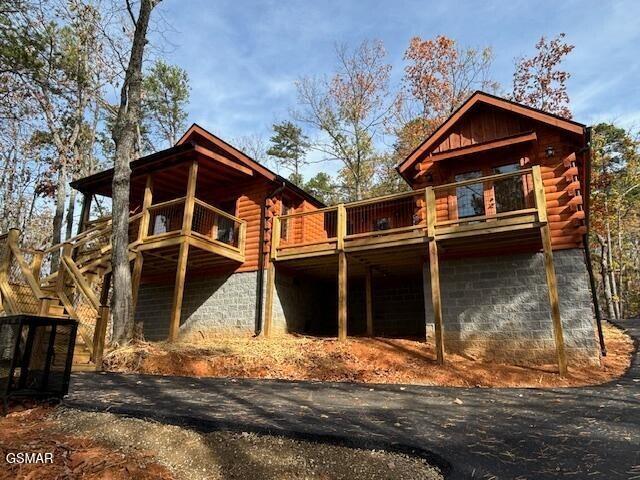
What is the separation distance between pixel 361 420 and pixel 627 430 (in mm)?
2980

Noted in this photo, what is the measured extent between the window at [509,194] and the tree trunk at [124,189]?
10393mm

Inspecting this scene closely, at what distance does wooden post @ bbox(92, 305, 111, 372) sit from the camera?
309 inches

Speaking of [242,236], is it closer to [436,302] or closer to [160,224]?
[160,224]

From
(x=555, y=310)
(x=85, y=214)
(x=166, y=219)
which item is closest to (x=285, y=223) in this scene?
(x=166, y=219)

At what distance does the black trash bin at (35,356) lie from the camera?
4.23 meters

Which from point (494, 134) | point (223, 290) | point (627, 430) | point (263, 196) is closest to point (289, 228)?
point (263, 196)

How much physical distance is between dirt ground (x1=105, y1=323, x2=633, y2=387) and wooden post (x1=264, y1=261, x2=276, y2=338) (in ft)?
6.21

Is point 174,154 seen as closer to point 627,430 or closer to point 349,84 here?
point 627,430

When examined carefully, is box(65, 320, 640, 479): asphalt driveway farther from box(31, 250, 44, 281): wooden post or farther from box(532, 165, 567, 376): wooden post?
box(31, 250, 44, 281): wooden post

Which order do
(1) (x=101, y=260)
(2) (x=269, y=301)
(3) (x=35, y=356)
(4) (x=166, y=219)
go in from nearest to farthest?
(3) (x=35, y=356) → (1) (x=101, y=260) → (2) (x=269, y=301) → (4) (x=166, y=219)

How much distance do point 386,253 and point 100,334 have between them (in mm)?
7610

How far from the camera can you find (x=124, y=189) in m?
11.5

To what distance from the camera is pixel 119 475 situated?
2.80 m

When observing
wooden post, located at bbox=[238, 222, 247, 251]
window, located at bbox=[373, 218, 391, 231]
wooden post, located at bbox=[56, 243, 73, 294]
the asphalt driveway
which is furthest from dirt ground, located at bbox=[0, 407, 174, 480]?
window, located at bbox=[373, 218, 391, 231]
